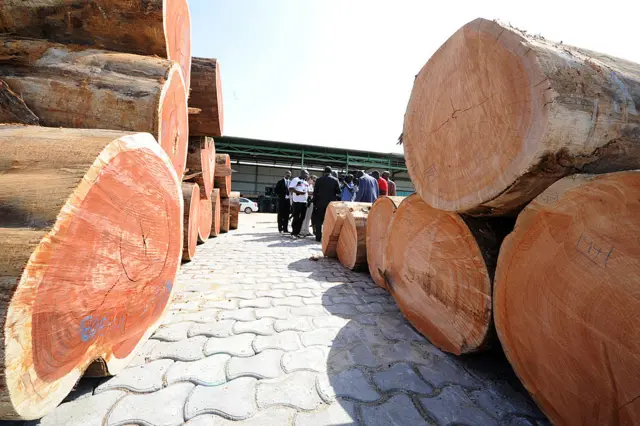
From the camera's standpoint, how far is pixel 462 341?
141 centimetres

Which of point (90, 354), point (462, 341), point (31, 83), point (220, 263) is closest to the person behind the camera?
point (90, 354)

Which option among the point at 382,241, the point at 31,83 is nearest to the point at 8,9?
the point at 31,83

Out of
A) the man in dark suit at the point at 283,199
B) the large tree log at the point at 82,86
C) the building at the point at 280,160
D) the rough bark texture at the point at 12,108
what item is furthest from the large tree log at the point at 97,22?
the building at the point at 280,160

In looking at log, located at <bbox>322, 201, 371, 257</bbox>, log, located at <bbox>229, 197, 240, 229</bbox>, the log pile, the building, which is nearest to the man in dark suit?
log, located at <bbox>229, 197, 240, 229</bbox>

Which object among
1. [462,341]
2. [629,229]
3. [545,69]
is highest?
[545,69]

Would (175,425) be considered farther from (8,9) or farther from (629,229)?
(8,9)

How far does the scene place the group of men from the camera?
522 cm

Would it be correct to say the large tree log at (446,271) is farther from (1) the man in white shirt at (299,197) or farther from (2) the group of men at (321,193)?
(1) the man in white shirt at (299,197)

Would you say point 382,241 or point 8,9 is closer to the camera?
point 8,9

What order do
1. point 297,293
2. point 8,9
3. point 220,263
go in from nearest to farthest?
1. point 8,9
2. point 297,293
3. point 220,263

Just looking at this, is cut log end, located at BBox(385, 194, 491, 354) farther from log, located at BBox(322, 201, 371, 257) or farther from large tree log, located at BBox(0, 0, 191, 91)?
large tree log, located at BBox(0, 0, 191, 91)

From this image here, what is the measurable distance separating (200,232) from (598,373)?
431 cm

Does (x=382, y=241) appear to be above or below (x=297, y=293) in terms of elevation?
above

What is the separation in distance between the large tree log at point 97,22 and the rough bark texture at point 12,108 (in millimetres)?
558
